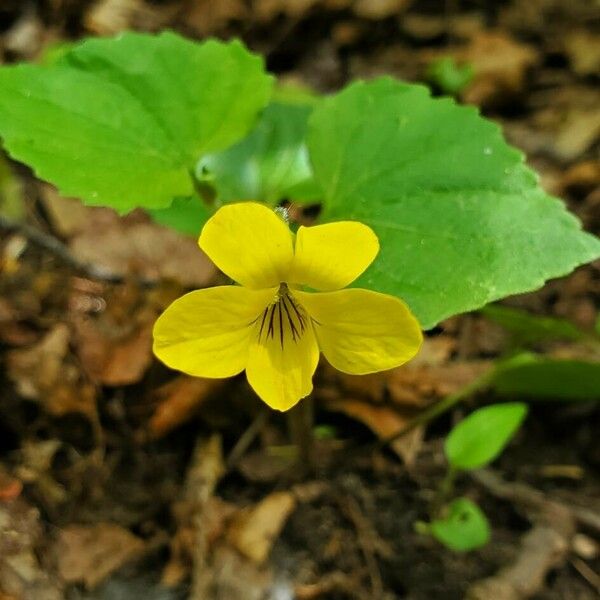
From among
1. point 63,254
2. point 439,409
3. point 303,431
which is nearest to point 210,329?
point 303,431

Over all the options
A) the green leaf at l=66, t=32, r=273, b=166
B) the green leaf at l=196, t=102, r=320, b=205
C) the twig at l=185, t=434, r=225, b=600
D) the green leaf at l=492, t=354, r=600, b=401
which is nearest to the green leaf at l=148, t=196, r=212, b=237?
the green leaf at l=196, t=102, r=320, b=205

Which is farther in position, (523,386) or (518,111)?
(518,111)

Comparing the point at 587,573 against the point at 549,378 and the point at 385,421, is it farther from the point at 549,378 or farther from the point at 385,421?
the point at 385,421

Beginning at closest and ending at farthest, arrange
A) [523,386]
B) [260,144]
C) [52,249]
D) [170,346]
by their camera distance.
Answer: [170,346], [523,386], [260,144], [52,249]

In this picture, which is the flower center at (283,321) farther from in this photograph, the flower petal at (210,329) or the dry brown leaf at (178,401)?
the dry brown leaf at (178,401)

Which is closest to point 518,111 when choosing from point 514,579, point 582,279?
point 582,279

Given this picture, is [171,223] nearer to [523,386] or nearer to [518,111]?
[523,386]
